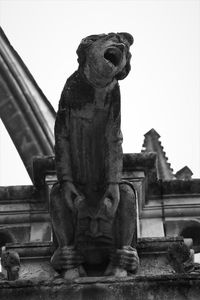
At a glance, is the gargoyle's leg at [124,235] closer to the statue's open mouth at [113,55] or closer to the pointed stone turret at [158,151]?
the statue's open mouth at [113,55]

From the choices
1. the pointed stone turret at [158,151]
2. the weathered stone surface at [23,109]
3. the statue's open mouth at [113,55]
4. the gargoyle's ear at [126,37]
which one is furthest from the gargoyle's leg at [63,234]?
the weathered stone surface at [23,109]

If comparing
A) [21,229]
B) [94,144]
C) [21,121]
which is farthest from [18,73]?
[94,144]

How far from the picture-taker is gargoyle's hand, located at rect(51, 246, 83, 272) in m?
7.20

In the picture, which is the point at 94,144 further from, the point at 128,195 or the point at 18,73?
the point at 18,73

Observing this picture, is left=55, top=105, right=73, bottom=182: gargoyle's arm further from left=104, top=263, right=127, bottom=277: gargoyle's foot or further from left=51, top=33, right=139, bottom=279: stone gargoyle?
left=104, top=263, right=127, bottom=277: gargoyle's foot

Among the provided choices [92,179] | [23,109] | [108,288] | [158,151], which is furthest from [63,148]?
[23,109]

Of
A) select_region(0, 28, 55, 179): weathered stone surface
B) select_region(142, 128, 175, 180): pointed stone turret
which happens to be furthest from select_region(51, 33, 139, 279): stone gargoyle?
select_region(0, 28, 55, 179): weathered stone surface

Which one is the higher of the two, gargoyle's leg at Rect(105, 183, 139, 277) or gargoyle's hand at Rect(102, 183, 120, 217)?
gargoyle's hand at Rect(102, 183, 120, 217)

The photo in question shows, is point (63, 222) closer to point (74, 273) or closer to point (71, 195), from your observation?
point (71, 195)

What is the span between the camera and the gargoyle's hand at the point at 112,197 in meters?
7.16

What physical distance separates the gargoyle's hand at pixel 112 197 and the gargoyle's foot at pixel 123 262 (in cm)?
27

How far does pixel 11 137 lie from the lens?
1627 centimetres

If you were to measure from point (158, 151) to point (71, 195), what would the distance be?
835cm

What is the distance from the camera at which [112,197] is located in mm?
7203
